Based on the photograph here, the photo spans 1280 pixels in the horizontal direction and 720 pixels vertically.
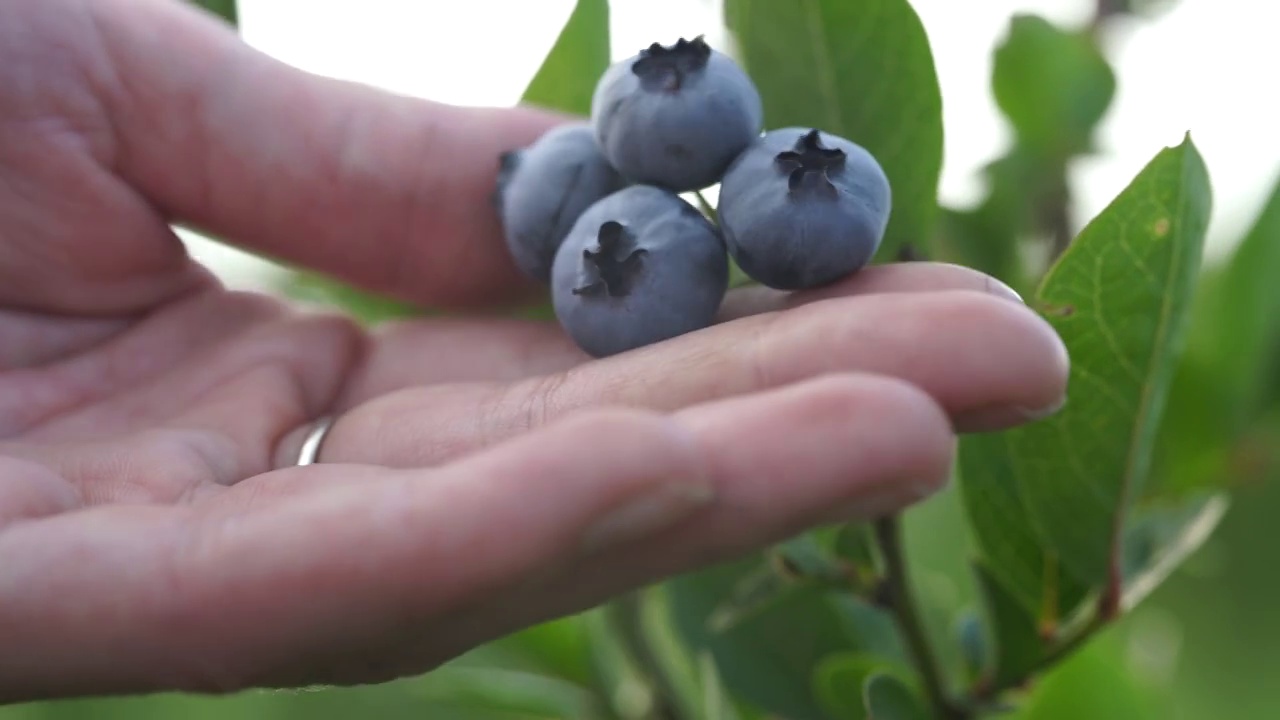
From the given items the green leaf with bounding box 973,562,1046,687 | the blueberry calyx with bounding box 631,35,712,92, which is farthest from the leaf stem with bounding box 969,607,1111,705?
the blueberry calyx with bounding box 631,35,712,92

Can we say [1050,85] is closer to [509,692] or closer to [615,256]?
[615,256]

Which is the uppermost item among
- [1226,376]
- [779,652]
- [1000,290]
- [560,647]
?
[1000,290]

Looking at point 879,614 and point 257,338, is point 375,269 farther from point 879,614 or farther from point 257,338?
point 879,614

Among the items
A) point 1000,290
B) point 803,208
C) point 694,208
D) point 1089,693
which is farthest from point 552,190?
point 1089,693

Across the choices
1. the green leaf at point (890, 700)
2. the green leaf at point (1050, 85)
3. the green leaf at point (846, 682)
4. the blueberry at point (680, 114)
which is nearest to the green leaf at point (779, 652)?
the green leaf at point (846, 682)

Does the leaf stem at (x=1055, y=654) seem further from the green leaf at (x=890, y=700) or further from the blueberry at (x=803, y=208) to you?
the blueberry at (x=803, y=208)

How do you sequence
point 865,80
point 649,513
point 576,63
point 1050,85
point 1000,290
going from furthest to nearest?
point 1050,85 → point 576,63 → point 865,80 → point 1000,290 → point 649,513

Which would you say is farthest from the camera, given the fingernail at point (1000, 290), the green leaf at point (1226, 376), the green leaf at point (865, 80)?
the green leaf at point (1226, 376)
